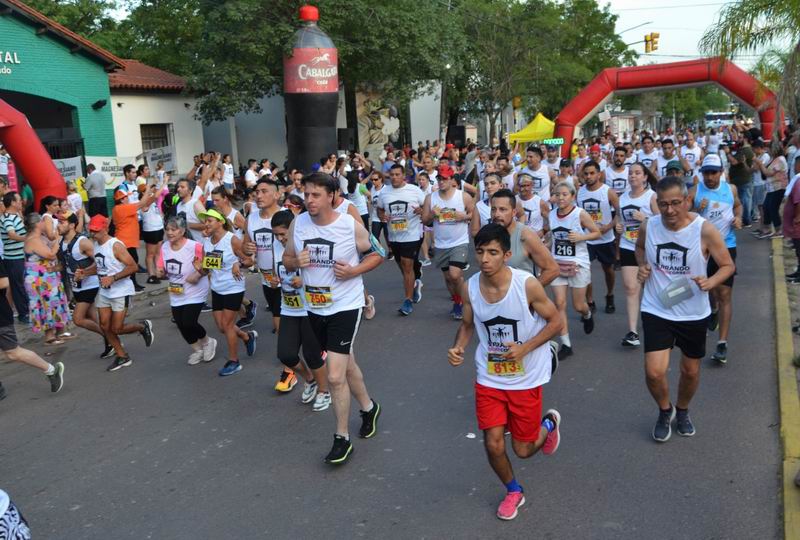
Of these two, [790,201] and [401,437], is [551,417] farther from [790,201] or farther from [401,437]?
[790,201]

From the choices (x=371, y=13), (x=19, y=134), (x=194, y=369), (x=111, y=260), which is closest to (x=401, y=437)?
(x=194, y=369)

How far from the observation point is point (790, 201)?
30.5 feet

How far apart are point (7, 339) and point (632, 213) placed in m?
6.25

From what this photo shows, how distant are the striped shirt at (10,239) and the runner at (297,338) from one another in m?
4.80

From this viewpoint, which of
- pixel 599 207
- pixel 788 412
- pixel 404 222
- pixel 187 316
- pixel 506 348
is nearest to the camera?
pixel 506 348

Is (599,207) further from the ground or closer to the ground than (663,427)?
further from the ground

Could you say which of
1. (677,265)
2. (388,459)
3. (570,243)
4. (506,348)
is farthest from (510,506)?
(570,243)

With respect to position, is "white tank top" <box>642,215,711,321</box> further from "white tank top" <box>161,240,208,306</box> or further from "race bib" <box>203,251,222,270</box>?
"white tank top" <box>161,240,208,306</box>

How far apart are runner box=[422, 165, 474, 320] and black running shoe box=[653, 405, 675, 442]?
3.91m

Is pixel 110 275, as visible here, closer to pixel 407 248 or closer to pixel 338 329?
pixel 338 329

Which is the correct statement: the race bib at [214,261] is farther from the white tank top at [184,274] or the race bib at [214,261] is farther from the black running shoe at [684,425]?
the black running shoe at [684,425]

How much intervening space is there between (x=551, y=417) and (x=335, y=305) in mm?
1660

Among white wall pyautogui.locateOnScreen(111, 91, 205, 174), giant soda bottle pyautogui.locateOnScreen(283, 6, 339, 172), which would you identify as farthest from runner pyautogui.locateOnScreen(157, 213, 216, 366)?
white wall pyautogui.locateOnScreen(111, 91, 205, 174)

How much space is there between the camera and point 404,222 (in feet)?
32.1
